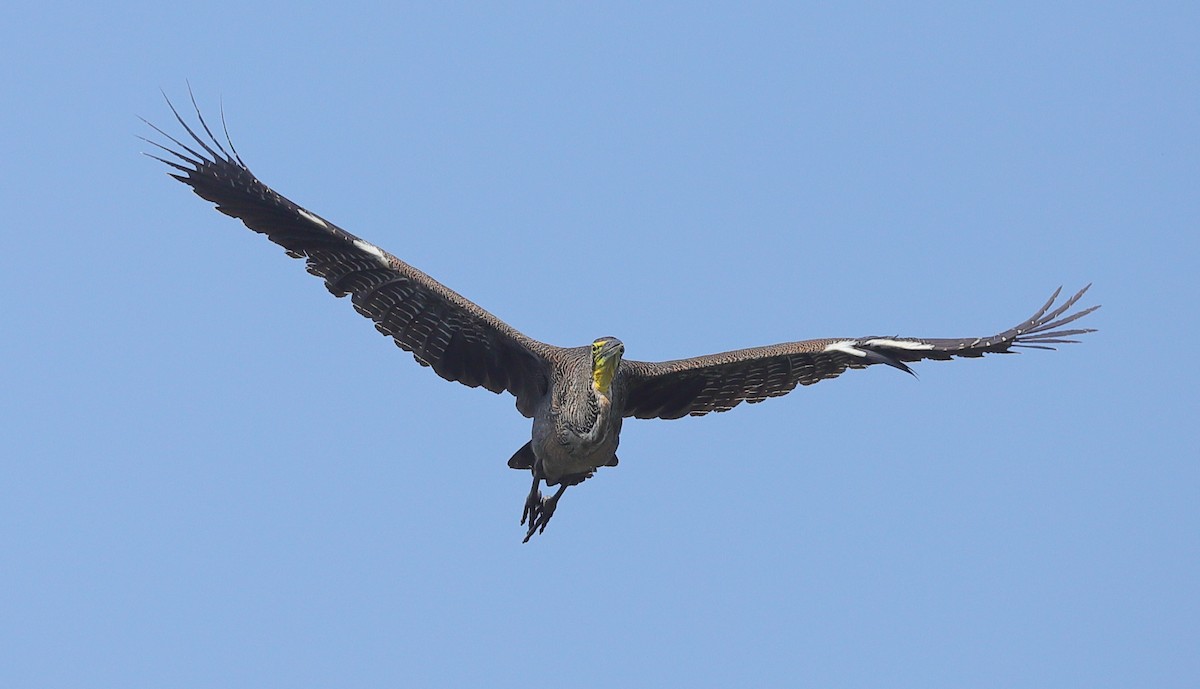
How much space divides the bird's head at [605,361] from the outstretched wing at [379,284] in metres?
1.09

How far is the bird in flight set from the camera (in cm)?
1755

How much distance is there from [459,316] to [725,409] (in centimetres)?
352

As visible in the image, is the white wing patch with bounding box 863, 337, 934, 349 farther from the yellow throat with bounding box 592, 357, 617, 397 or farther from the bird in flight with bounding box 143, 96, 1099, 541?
the yellow throat with bounding box 592, 357, 617, 397

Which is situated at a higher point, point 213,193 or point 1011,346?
point 213,193

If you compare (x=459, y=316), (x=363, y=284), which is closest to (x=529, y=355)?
(x=459, y=316)

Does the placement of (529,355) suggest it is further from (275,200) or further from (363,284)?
(275,200)

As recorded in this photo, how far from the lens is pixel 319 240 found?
720 inches

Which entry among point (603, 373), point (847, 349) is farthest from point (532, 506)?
point (847, 349)

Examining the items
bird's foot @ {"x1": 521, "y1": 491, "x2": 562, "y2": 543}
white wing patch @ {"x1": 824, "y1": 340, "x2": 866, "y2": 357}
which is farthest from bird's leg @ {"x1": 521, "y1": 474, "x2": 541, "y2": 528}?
white wing patch @ {"x1": 824, "y1": 340, "x2": 866, "y2": 357}

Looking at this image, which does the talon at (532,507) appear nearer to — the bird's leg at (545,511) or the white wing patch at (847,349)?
the bird's leg at (545,511)

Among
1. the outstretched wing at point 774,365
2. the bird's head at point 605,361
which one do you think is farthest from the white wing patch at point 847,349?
the bird's head at point 605,361

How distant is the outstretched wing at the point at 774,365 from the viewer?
1792 cm

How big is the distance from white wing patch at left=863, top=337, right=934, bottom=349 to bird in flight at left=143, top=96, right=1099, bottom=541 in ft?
0.04

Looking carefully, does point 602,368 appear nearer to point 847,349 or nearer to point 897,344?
point 847,349
